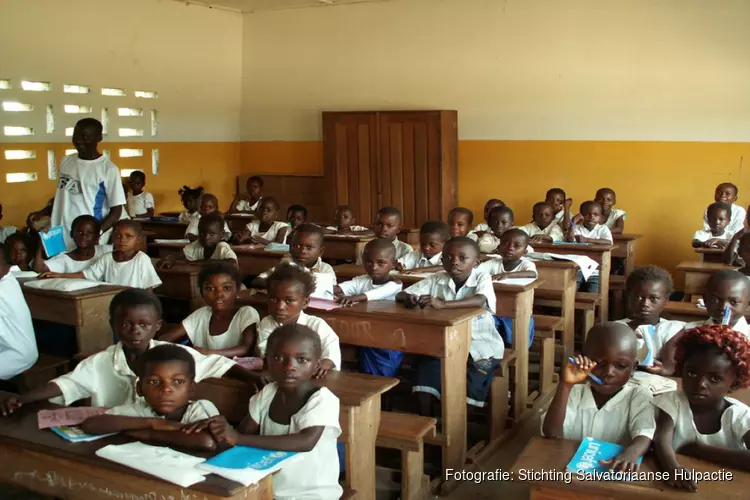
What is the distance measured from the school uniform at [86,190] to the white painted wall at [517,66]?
4240 millimetres

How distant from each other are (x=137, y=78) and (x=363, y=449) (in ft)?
22.1

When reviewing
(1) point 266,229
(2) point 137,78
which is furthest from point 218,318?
(2) point 137,78

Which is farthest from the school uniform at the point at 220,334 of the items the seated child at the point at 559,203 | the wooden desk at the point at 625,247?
the seated child at the point at 559,203

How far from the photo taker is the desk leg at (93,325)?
369cm

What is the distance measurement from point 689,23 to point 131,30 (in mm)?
5504

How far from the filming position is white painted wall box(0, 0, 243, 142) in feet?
22.9

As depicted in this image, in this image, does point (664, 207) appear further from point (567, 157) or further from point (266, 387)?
point (266, 387)

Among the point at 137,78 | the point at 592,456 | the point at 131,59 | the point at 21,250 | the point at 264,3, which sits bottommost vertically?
the point at 592,456

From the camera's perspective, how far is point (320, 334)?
2.85 m

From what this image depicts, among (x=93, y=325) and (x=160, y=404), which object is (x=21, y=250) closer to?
(x=93, y=325)

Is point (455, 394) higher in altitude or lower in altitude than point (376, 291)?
lower

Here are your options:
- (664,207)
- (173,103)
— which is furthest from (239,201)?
(664,207)

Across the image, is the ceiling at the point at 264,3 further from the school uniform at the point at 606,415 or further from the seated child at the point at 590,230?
the school uniform at the point at 606,415

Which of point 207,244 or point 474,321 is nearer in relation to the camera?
point 474,321
